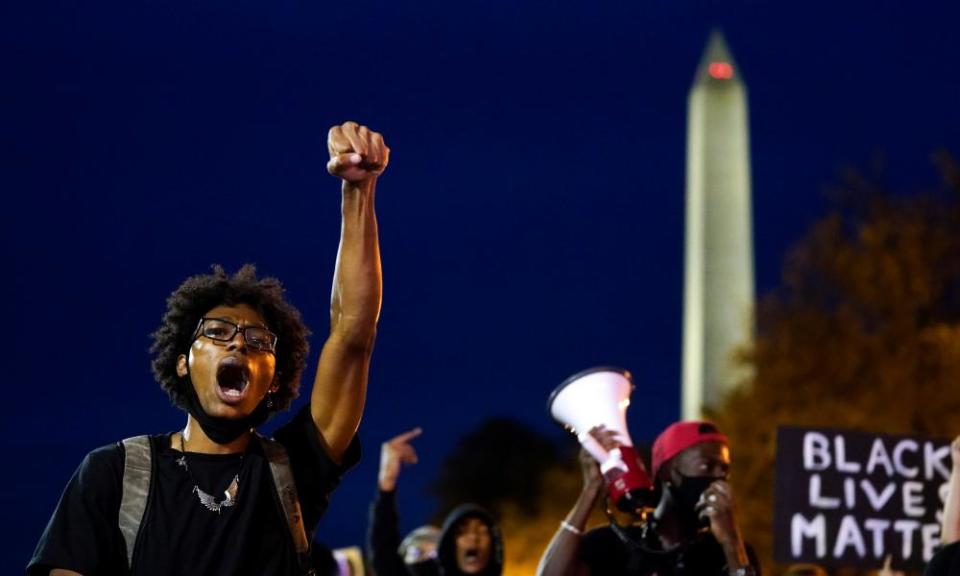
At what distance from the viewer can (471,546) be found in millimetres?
8336

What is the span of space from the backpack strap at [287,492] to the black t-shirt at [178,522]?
0.02 meters

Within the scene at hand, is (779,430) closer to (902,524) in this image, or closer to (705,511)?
(902,524)

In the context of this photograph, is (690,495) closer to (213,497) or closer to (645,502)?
(645,502)

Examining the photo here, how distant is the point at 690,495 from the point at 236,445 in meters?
2.58

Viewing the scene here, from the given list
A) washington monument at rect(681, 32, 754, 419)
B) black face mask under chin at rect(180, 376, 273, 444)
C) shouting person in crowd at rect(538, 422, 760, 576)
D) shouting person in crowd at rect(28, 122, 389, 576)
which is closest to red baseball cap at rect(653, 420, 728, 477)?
shouting person in crowd at rect(538, 422, 760, 576)

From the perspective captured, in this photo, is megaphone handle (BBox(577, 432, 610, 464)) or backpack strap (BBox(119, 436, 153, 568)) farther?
megaphone handle (BBox(577, 432, 610, 464))

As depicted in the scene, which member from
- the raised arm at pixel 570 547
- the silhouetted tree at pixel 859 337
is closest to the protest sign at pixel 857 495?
the raised arm at pixel 570 547

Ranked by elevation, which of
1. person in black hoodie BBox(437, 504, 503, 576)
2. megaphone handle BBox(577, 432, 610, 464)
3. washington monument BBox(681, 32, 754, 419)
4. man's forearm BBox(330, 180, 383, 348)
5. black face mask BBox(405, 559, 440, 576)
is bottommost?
black face mask BBox(405, 559, 440, 576)

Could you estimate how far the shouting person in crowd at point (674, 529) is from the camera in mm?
6113

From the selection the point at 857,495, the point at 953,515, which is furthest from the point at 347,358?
the point at 857,495

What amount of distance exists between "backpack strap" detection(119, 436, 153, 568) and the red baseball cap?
277 centimetres

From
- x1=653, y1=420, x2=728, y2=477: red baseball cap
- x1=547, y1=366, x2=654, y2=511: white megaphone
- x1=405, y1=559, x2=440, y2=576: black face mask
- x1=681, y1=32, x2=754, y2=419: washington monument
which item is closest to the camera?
x1=547, y1=366, x2=654, y2=511: white megaphone

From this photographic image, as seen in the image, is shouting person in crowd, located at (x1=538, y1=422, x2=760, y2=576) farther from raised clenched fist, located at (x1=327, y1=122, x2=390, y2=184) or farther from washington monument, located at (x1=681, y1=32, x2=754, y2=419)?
washington monument, located at (x1=681, y1=32, x2=754, y2=419)

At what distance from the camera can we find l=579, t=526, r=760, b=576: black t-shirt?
20.0ft
